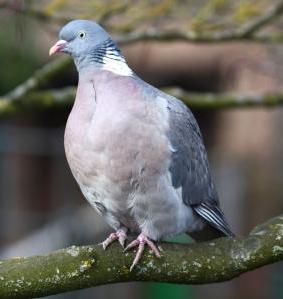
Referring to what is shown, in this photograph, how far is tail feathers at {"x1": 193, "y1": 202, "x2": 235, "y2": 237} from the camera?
4145 millimetres

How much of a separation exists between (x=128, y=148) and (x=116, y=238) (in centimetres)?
34

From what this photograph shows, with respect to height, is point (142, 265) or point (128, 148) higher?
point (128, 148)

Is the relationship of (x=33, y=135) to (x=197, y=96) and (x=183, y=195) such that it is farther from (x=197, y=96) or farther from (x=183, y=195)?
(x=183, y=195)

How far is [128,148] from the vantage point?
374 cm

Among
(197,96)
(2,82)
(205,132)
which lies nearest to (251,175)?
(205,132)

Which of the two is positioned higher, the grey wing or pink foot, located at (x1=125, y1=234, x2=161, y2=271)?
the grey wing

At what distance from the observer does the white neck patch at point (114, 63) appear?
3.95 metres

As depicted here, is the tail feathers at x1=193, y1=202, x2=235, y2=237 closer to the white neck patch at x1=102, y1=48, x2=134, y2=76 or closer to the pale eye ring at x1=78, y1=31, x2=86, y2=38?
the white neck patch at x1=102, y1=48, x2=134, y2=76

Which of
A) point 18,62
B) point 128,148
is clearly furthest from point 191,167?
point 18,62

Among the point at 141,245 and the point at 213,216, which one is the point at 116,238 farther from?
the point at 213,216

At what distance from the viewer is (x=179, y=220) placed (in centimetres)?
402

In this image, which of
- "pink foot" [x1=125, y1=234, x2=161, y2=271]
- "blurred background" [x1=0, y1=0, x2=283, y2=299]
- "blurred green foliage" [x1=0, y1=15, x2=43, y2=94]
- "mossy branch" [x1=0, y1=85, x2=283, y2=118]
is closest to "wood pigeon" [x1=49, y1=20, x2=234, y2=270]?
"pink foot" [x1=125, y1=234, x2=161, y2=271]

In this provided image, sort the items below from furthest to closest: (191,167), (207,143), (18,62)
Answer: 1. (207,143)
2. (18,62)
3. (191,167)

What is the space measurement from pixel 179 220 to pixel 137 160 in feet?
1.26
